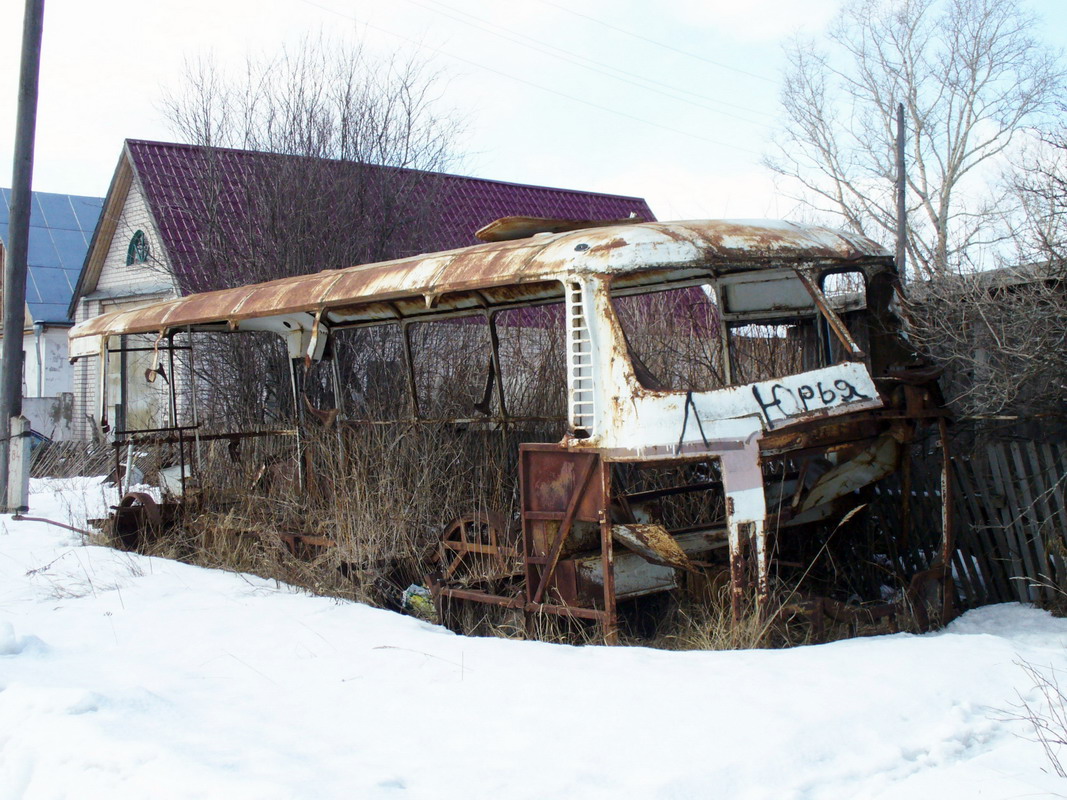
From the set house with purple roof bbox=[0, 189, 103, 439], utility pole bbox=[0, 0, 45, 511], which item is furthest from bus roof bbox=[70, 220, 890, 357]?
house with purple roof bbox=[0, 189, 103, 439]

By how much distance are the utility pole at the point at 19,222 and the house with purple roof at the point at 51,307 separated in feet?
31.7

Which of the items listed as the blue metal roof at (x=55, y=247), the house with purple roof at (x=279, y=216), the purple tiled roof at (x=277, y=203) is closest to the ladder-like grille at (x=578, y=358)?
the house with purple roof at (x=279, y=216)

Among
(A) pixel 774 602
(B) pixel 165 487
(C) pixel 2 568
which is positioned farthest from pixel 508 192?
(A) pixel 774 602

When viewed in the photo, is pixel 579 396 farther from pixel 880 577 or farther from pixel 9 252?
pixel 9 252

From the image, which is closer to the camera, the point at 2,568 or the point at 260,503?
the point at 2,568

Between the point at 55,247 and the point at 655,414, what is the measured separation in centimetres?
2439

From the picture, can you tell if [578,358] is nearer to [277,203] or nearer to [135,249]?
[277,203]

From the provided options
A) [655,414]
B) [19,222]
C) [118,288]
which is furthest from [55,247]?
[655,414]

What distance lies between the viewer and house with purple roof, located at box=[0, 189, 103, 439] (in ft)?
70.5

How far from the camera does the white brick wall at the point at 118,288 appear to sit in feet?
63.7

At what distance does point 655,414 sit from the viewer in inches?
207

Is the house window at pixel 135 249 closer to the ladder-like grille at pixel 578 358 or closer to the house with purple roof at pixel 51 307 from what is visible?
the house with purple roof at pixel 51 307

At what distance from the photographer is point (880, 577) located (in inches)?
295

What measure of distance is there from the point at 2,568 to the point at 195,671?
4110mm
